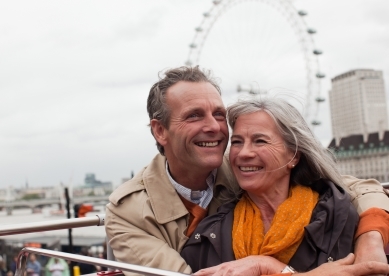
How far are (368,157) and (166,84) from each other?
9273 centimetres

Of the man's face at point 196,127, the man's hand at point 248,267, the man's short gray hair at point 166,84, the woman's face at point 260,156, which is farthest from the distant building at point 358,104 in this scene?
the man's hand at point 248,267

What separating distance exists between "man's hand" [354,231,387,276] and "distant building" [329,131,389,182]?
90295 mm

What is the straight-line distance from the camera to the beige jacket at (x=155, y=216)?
106 inches

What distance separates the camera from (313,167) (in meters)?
2.80

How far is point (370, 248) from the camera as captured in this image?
247cm

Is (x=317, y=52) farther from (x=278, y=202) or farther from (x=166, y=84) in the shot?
(x=278, y=202)

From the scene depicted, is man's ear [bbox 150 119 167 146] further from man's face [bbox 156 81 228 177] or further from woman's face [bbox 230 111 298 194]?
woman's face [bbox 230 111 298 194]

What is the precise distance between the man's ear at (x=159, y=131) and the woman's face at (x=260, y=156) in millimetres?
478

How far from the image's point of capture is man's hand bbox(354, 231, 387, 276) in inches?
95.3

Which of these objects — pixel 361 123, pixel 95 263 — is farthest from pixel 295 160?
pixel 361 123

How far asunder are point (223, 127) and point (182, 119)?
0.20m

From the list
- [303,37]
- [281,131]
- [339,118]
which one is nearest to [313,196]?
[281,131]

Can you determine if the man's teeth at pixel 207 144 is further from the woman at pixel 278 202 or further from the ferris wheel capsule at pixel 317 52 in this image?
the ferris wheel capsule at pixel 317 52

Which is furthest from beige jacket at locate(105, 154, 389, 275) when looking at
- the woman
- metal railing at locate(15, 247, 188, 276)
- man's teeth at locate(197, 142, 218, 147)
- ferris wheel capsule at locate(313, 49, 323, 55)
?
ferris wheel capsule at locate(313, 49, 323, 55)
